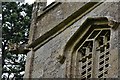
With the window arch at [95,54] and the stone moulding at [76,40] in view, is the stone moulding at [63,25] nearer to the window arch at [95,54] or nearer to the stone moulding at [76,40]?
the stone moulding at [76,40]

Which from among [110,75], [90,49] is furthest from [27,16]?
[110,75]

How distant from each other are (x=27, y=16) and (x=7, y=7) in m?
0.93

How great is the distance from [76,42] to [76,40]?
0.18 feet

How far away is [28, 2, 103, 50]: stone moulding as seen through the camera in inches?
365

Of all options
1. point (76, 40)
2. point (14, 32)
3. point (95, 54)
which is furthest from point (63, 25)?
point (14, 32)

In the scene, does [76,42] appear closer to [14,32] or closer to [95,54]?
[95,54]

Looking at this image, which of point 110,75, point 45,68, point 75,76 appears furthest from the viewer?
point 45,68

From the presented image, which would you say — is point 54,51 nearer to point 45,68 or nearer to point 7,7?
point 45,68

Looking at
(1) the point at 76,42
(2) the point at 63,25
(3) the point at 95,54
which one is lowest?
(3) the point at 95,54

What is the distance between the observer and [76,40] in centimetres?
919

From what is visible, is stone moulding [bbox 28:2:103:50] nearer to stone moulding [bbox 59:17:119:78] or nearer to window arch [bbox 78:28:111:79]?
stone moulding [bbox 59:17:119:78]

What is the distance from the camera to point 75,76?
874 centimetres

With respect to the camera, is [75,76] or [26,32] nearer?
[75,76]

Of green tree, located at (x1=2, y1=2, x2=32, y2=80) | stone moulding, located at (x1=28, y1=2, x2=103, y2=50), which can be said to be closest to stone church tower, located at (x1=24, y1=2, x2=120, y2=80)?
stone moulding, located at (x1=28, y1=2, x2=103, y2=50)
